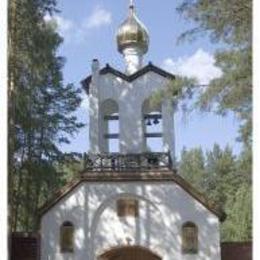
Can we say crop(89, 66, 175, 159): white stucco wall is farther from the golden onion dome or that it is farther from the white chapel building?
the golden onion dome

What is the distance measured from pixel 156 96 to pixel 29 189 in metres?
9.48

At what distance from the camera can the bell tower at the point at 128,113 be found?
15196 mm

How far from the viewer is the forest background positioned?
36.9 feet

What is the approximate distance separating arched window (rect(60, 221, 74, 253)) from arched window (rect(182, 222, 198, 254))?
105 inches

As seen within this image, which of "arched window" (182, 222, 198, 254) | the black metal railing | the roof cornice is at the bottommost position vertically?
"arched window" (182, 222, 198, 254)

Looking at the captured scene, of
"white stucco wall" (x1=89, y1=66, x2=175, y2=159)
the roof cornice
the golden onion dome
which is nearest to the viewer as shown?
"white stucco wall" (x1=89, y1=66, x2=175, y2=159)

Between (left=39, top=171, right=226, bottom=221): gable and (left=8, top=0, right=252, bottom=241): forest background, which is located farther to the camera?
(left=39, top=171, right=226, bottom=221): gable

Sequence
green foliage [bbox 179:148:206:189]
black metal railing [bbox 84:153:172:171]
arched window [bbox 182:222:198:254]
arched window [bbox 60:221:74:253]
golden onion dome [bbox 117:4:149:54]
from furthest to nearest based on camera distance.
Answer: green foliage [bbox 179:148:206:189] < golden onion dome [bbox 117:4:149:54] < black metal railing [bbox 84:153:172:171] < arched window [bbox 60:221:74:253] < arched window [bbox 182:222:198:254]

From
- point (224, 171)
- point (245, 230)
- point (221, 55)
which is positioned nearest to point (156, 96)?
point (221, 55)

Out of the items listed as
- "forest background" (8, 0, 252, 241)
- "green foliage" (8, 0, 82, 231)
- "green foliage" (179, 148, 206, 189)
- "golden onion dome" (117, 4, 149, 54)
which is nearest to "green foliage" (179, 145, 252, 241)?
"green foliage" (179, 148, 206, 189)

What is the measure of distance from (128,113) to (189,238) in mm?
3479

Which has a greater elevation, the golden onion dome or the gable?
the golden onion dome

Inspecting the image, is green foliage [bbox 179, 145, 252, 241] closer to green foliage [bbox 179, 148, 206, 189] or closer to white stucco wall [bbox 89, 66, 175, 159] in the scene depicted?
green foliage [bbox 179, 148, 206, 189]

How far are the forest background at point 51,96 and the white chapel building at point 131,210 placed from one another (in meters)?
1.08
